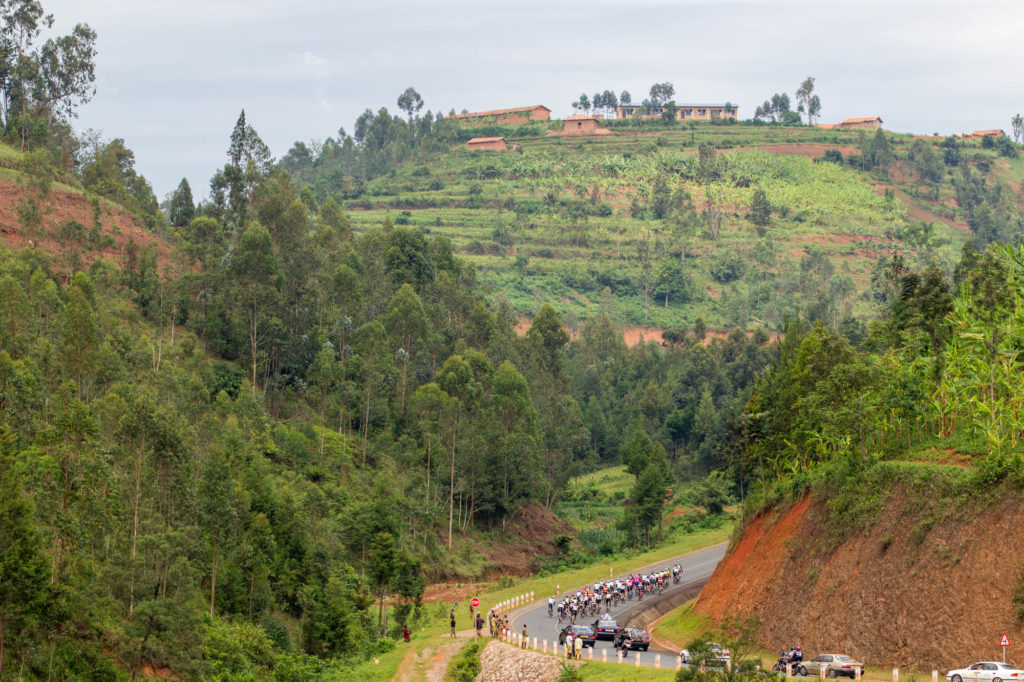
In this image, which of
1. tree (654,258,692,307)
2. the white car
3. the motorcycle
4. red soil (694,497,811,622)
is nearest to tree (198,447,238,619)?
red soil (694,497,811,622)

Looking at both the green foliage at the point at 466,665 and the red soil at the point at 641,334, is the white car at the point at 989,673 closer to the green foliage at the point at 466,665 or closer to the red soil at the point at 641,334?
the green foliage at the point at 466,665

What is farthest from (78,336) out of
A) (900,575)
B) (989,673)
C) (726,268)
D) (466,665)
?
(726,268)

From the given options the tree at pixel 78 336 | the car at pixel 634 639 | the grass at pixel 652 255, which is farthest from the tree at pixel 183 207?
the car at pixel 634 639

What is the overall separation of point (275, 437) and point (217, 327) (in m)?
12.6

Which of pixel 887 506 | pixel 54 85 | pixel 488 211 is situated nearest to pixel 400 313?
pixel 54 85

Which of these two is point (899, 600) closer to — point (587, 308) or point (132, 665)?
point (132, 665)

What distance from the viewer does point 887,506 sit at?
41.1 meters

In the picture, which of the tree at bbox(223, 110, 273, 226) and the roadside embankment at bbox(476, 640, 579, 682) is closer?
the roadside embankment at bbox(476, 640, 579, 682)

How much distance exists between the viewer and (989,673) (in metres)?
30.8

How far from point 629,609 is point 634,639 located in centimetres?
1315

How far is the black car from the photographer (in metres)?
48.9

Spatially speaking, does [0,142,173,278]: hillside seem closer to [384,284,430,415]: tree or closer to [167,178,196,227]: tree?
[167,178,196,227]: tree

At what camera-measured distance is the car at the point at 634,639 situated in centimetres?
4625

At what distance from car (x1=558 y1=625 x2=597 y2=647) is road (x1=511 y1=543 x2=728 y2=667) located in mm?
373
